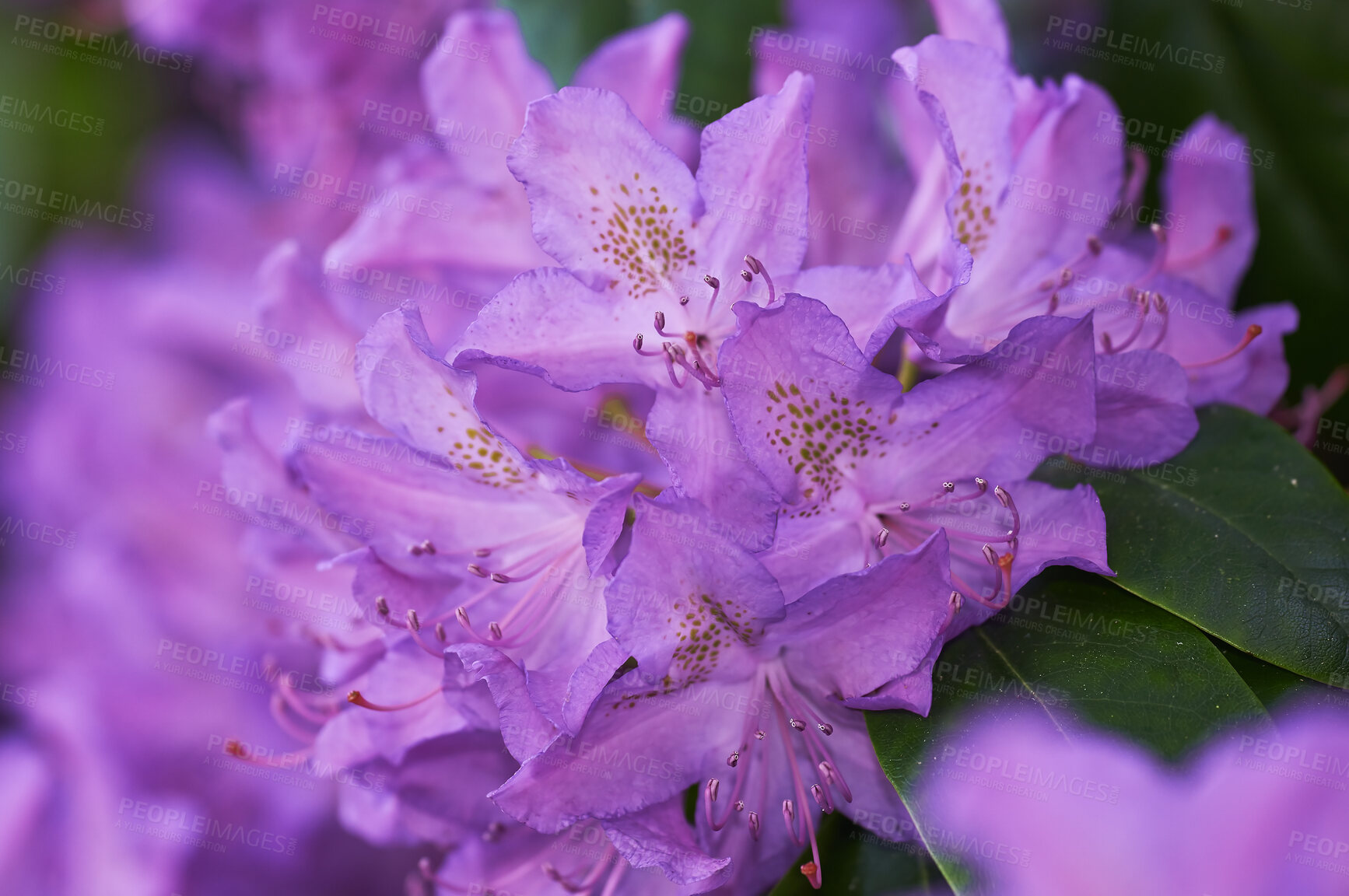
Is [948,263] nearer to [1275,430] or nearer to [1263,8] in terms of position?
[1275,430]

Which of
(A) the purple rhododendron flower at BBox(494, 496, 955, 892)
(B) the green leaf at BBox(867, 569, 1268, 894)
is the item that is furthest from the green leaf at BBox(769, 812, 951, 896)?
(B) the green leaf at BBox(867, 569, 1268, 894)

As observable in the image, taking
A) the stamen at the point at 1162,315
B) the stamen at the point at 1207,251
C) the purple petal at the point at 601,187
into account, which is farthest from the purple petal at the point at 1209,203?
the purple petal at the point at 601,187

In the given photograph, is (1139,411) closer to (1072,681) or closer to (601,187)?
(1072,681)

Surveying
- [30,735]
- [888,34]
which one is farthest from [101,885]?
[888,34]

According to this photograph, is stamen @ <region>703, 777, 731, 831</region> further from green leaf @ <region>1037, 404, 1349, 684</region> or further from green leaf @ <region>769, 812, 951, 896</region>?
green leaf @ <region>1037, 404, 1349, 684</region>

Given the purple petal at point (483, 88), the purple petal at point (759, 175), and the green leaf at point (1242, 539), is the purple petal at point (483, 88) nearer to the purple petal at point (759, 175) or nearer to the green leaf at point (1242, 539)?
the purple petal at point (759, 175)
